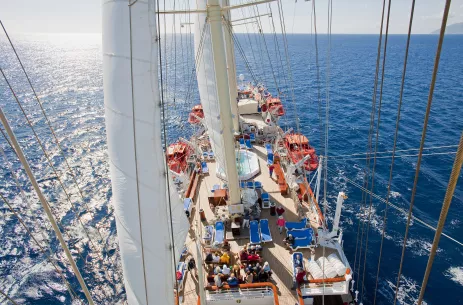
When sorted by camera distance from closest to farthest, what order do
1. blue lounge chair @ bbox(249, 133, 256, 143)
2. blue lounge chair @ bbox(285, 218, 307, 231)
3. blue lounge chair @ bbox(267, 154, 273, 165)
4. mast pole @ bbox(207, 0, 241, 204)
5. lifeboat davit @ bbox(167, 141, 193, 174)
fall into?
1. mast pole @ bbox(207, 0, 241, 204)
2. blue lounge chair @ bbox(285, 218, 307, 231)
3. blue lounge chair @ bbox(267, 154, 273, 165)
4. lifeboat davit @ bbox(167, 141, 193, 174)
5. blue lounge chair @ bbox(249, 133, 256, 143)

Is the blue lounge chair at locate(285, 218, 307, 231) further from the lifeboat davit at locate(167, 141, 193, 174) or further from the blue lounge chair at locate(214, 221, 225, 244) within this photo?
the lifeboat davit at locate(167, 141, 193, 174)

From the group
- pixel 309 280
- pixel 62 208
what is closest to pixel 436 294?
pixel 309 280

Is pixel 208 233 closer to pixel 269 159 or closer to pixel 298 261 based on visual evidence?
pixel 298 261

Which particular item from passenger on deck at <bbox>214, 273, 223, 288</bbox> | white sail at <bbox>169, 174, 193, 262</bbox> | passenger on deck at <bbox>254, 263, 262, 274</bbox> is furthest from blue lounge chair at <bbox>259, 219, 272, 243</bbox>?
white sail at <bbox>169, 174, 193, 262</bbox>

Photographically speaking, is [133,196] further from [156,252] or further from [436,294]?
[436,294]

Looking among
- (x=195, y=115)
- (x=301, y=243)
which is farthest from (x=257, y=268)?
(x=195, y=115)

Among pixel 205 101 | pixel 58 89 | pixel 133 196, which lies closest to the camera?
pixel 133 196
